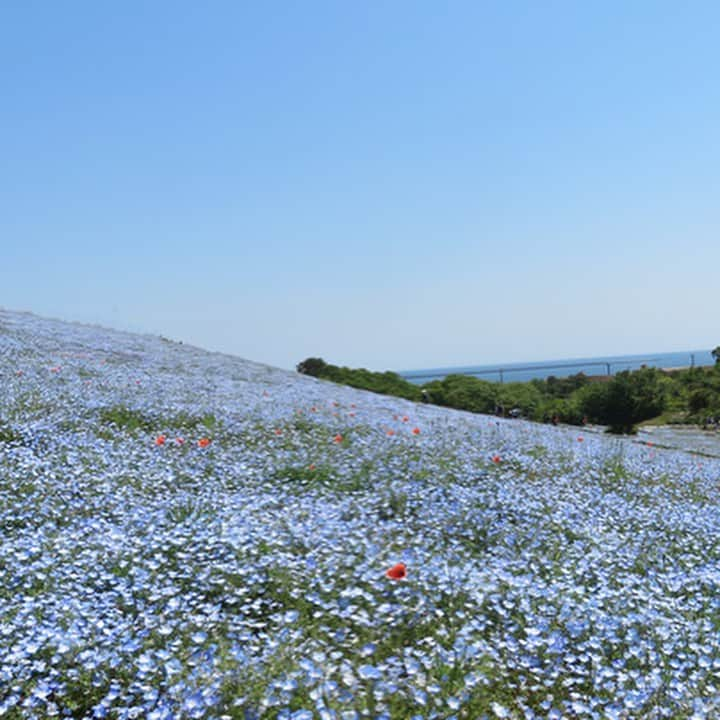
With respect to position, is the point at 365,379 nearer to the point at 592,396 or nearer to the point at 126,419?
the point at 592,396

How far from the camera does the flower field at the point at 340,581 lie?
10.7 feet

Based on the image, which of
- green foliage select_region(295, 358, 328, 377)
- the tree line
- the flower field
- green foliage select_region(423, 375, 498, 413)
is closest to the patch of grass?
the flower field

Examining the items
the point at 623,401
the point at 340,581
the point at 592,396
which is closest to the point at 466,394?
the point at 592,396

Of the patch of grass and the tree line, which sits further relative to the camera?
the tree line

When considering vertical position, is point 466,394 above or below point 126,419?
above

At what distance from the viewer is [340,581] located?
4242 millimetres

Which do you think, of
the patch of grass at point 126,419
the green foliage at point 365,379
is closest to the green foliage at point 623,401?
the green foliage at point 365,379

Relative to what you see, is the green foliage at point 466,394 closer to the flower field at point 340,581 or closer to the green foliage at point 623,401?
the green foliage at point 623,401

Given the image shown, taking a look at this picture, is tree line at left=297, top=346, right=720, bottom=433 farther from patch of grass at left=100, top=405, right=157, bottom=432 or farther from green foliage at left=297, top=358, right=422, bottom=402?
patch of grass at left=100, top=405, right=157, bottom=432

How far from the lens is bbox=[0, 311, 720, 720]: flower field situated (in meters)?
3.26

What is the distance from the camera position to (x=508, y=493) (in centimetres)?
640

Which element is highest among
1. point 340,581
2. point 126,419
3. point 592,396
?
point 592,396

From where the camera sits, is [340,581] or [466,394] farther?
[466,394]

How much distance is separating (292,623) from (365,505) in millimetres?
A: 2085
